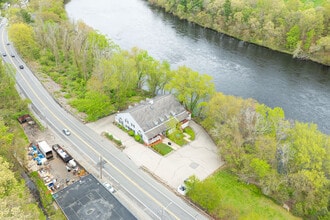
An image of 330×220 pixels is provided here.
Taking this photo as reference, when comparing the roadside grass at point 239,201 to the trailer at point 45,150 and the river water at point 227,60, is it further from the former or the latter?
the river water at point 227,60

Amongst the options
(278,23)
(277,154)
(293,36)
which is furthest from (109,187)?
(278,23)

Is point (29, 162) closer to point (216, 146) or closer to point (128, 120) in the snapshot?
point (128, 120)

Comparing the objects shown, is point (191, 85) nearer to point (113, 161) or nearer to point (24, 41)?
point (113, 161)

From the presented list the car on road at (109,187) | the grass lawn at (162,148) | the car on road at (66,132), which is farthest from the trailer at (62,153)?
the grass lawn at (162,148)

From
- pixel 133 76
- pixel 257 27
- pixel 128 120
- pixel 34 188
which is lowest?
pixel 34 188

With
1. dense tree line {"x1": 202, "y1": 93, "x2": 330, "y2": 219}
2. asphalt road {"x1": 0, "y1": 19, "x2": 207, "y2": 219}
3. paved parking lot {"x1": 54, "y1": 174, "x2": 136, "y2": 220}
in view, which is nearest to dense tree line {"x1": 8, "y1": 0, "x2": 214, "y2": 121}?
asphalt road {"x1": 0, "y1": 19, "x2": 207, "y2": 219}

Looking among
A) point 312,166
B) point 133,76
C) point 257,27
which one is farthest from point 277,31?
point 312,166

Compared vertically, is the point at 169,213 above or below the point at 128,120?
below
